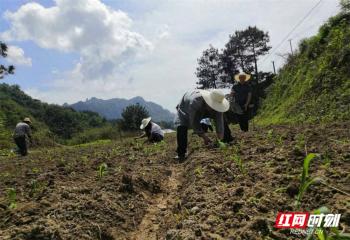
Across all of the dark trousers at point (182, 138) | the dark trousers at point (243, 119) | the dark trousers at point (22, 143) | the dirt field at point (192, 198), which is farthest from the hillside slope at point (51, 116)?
the dirt field at point (192, 198)

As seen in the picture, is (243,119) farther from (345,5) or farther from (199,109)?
(345,5)

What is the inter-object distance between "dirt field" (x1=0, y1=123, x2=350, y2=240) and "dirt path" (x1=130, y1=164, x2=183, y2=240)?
12 millimetres

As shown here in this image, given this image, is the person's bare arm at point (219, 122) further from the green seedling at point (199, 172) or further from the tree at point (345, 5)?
the tree at point (345, 5)

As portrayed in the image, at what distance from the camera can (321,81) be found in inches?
584

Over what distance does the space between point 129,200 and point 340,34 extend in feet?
40.8

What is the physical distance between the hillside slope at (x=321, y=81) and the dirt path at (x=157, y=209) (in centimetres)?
588

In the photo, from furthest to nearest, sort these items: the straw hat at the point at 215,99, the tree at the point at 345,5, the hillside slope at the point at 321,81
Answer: the tree at the point at 345,5, the hillside slope at the point at 321,81, the straw hat at the point at 215,99

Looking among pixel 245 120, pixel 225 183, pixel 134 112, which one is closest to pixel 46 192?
pixel 225 183

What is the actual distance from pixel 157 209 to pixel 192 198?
2.64 feet

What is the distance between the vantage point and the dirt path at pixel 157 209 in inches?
176

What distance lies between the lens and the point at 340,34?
1534 cm

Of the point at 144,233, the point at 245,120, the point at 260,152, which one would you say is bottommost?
the point at 144,233

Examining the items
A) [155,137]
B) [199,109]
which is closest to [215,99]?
[199,109]

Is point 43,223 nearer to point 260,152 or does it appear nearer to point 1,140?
point 260,152
